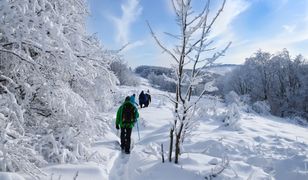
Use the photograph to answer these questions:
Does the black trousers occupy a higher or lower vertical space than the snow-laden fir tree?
lower

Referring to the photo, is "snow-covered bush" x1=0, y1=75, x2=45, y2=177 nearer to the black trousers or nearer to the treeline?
the black trousers

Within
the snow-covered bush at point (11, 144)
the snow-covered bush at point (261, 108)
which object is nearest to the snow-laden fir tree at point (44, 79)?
the snow-covered bush at point (11, 144)

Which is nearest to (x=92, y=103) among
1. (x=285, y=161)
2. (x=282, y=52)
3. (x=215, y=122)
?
(x=285, y=161)

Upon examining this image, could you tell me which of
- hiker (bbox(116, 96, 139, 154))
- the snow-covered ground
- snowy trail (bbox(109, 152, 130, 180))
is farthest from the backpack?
snowy trail (bbox(109, 152, 130, 180))

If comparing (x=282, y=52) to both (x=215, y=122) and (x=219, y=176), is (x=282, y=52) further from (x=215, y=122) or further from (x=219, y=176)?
(x=219, y=176)

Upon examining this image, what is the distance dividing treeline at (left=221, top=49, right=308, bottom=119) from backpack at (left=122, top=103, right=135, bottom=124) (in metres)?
37.2

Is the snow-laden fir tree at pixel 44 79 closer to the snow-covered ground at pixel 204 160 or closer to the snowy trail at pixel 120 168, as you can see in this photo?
the snow-covered ground at pixel 204 160

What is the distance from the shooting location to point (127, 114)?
27.6 ft

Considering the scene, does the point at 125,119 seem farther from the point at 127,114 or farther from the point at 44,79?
the point at 44,79

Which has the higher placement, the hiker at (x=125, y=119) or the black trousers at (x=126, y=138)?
the hiker at (x=125, y=119)

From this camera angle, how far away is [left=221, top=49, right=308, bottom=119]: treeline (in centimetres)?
4178

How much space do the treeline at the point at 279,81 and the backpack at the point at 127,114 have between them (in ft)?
122

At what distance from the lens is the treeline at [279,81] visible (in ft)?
137

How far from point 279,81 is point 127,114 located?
48057 mm
